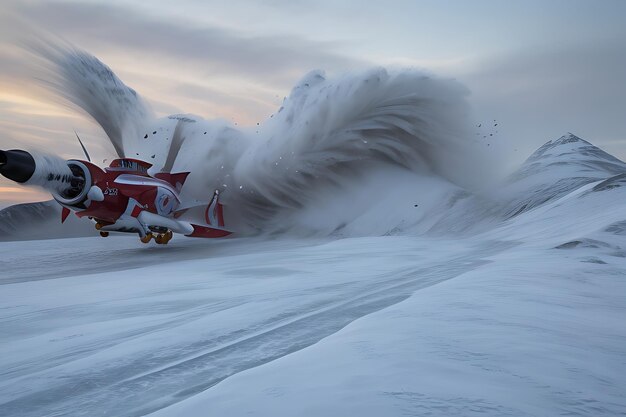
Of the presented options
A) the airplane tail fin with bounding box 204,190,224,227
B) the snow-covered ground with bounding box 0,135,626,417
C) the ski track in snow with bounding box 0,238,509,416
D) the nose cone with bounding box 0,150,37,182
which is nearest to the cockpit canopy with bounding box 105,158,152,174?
the airplane tail fin with bounding box 204,190,224,227

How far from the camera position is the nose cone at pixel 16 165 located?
1167 centimetres

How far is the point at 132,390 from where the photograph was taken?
3549 millimetres

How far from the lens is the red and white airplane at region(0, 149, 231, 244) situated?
14.7 metres

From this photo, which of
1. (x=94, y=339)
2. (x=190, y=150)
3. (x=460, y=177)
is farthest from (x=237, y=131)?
(x=94, y=339)

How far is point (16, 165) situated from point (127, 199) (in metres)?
5.19

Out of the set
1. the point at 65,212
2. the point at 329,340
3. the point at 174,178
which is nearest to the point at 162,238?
the point at 65,212

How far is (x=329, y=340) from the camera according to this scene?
438cm

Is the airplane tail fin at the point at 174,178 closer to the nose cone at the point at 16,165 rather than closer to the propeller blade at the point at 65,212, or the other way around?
the propeller blade at the point at 65,212

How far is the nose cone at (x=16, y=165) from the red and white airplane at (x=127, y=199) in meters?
0.12

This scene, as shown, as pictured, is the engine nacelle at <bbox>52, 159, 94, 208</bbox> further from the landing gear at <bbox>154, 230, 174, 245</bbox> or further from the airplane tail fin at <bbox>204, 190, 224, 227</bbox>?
the airplane tail fin at <bbox>204, 190, 224, 227</bbox>

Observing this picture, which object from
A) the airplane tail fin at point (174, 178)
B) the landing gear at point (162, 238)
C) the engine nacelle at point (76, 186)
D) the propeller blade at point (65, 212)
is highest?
the airplane tail fin at point (174, 178)

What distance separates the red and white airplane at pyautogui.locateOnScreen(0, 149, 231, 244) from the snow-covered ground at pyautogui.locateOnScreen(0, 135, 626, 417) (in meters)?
4.86

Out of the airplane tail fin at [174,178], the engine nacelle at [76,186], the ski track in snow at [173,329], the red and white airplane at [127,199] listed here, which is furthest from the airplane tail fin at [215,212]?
the ski track in snow at [173,329]

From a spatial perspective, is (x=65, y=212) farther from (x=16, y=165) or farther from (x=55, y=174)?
(x=16, y=165)
